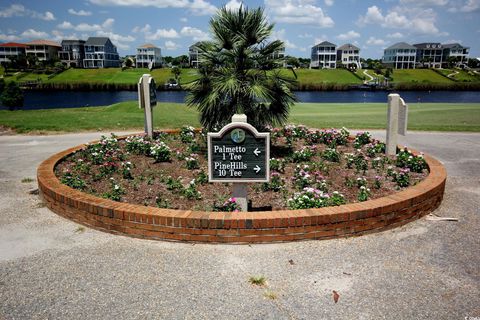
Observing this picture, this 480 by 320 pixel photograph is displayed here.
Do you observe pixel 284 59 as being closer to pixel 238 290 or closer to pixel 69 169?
pixel 69 169

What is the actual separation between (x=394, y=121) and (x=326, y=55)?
451 ft

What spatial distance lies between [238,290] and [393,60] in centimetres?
15031

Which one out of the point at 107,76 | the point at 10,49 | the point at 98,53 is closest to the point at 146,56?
the point at 98,53

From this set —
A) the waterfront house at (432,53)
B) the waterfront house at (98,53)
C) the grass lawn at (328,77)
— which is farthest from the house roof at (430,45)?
the waterfront house at (98,53)

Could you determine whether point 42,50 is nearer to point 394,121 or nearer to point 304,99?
point 304,99

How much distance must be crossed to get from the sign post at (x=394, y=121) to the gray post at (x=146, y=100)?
5.53 meters

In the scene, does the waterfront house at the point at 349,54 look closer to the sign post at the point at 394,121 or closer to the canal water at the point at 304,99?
the canal water at the point at 304,99

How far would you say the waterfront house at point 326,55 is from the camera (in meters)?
136

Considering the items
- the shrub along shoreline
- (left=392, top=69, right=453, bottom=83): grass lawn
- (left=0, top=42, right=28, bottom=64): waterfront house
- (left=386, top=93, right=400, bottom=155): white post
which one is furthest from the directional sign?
(left=0, top=42, right=28, bottom=64): waterfront house

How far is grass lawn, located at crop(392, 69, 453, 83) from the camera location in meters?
100

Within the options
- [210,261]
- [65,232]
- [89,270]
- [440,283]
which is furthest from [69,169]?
[440,283]

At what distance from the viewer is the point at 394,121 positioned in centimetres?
791

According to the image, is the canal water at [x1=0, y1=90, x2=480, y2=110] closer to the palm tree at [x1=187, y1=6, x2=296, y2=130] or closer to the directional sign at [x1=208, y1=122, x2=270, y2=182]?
the palm tree at [x1=187, y1=6, x2=296, y2=130]

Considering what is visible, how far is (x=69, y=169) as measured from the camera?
7.02m
